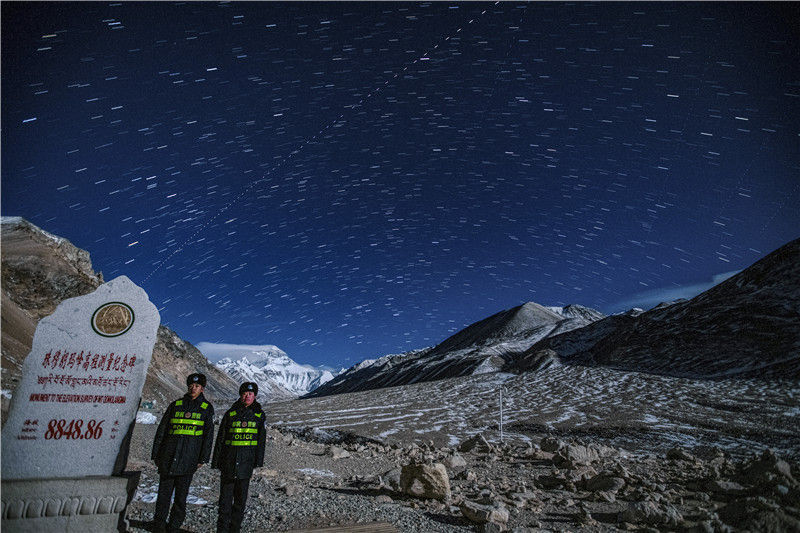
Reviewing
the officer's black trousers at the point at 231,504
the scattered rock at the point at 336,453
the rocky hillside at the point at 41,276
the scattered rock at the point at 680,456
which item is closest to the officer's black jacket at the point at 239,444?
the officer's black trousers at the point at 231,504

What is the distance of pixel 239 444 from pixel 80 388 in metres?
2.56

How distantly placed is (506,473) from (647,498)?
14.0ft

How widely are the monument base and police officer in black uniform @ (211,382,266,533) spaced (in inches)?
52.6

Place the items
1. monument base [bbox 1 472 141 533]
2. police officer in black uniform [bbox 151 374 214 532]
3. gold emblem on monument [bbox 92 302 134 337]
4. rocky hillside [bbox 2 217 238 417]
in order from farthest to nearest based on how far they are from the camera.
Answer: rocky hillside [bbox 2 217 238 417]
gold emblem on monument [bbox 92 302 134 337]
police officer in black uniform [bbox 151 374 214 532]
monument base [bbox 1 472 141 533]

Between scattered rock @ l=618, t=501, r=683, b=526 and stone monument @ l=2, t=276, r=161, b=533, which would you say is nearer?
stone monument @ l=2, t=276, r=161, b=533

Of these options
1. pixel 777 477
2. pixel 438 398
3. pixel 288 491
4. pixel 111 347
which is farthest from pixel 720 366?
pixel 111 347

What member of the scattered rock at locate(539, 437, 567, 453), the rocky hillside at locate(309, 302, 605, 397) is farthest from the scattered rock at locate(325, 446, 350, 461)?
the rocky hillside at locate(309, 302, 605, 397)

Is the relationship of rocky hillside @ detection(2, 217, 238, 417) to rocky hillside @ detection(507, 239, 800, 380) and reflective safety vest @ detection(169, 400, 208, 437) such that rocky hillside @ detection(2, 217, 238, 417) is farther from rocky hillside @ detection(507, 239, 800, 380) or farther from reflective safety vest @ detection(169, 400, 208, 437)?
rocky hillside @ detection(507, 239, 800, 380)

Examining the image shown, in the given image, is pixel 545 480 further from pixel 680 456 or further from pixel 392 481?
pixel 680 456

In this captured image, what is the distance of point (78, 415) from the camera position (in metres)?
5.79

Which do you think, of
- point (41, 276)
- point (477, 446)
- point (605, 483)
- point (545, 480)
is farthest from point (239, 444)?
point (41, 276)

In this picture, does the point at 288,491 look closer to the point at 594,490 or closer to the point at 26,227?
the point at 594,490

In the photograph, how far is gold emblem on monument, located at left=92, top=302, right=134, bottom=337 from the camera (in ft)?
20.0

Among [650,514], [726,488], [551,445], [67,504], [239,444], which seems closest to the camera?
[67,504]
